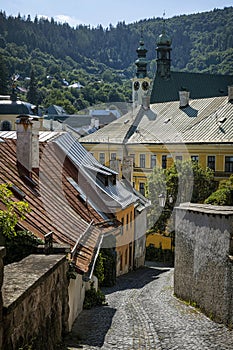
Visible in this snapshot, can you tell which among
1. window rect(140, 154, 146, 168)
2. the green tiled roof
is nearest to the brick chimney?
window rect(140, 154, 146, 168)

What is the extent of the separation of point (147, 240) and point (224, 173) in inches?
312

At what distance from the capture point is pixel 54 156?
19781mm

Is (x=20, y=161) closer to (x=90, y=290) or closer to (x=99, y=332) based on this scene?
(x=90, y=290)

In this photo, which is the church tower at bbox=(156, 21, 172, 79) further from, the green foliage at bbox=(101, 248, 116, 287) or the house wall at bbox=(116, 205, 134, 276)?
the green foliage at bbox=(101, 248, 116, 287)

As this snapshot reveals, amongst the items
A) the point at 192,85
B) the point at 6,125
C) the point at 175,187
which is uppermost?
the point at 192,85

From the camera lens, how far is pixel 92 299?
56.9 ft

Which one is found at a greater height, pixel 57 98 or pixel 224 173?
pixel 57 98

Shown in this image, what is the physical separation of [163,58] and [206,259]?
59.9m

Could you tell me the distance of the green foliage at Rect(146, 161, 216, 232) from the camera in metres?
34.7

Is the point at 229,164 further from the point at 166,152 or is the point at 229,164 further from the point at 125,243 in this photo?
the point at 125,243

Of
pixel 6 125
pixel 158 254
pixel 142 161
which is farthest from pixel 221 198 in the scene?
pixel 6 125

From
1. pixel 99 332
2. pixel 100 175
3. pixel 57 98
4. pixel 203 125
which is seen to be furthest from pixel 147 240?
pixel 57 98

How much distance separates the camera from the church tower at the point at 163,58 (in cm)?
7025

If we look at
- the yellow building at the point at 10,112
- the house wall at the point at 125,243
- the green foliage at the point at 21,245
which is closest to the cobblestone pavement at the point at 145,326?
the green foliage at the point at 21,245
